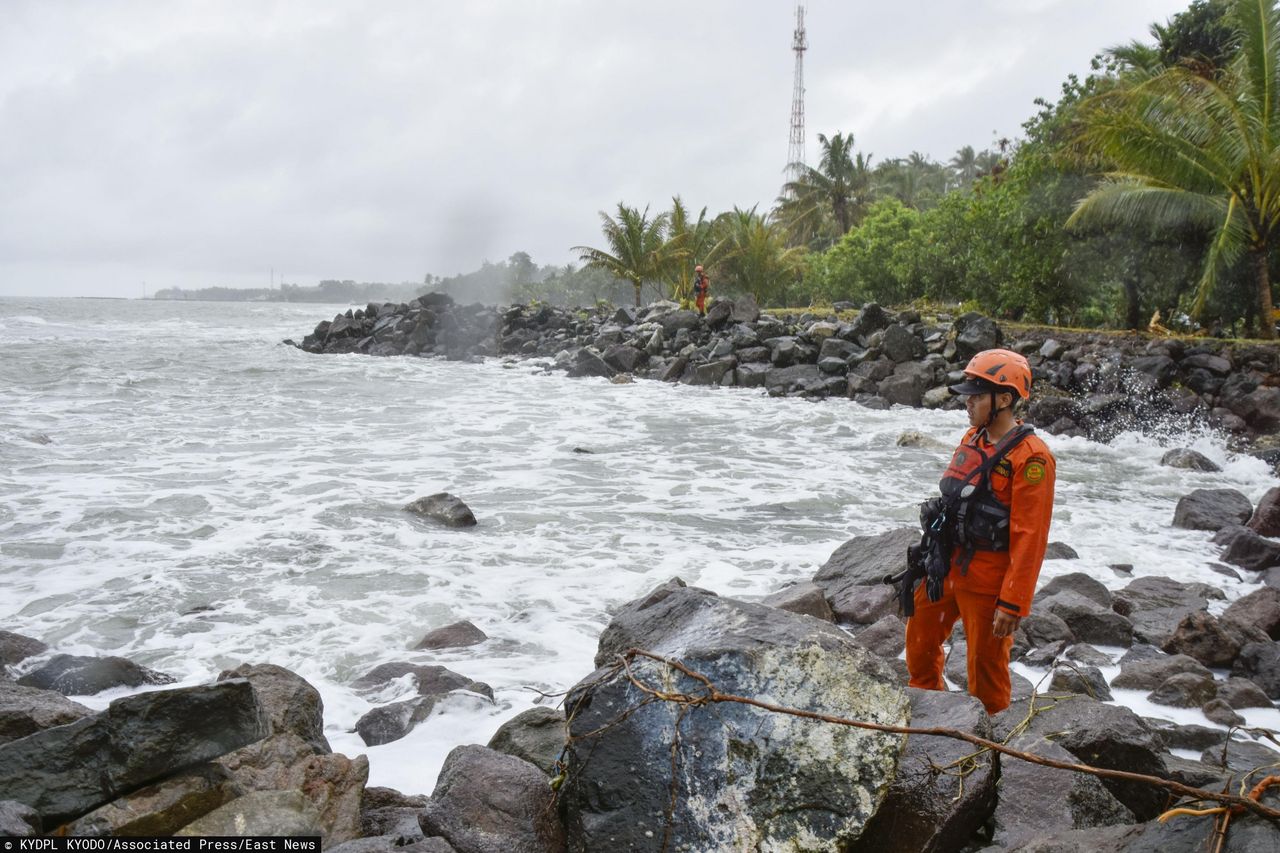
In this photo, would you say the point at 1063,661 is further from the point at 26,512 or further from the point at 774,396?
the point at 774,396

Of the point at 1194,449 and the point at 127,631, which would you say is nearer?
the point at 127,631

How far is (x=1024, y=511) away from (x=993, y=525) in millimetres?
146

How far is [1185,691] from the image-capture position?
459 cm

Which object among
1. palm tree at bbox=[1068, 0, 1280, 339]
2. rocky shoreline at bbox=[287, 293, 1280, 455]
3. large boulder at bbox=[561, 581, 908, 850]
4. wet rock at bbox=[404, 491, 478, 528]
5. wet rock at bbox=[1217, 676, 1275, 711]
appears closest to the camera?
large boulder at bbox=[561, 581, 908, 850]

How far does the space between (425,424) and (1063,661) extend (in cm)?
1176

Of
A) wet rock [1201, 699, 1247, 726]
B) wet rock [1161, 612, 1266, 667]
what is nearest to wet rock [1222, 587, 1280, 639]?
wet rock [1161, 612, 1266, 667]

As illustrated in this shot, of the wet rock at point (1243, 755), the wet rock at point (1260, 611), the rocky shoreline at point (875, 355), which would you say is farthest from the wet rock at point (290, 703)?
the rocky shoreline at point (875, 355)

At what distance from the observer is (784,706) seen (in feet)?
8.29

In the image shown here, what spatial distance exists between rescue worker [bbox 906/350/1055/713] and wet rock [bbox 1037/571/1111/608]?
2821 mm

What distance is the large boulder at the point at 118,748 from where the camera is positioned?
2.63 meters

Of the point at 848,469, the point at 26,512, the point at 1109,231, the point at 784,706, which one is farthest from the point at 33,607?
the point at 1109,231

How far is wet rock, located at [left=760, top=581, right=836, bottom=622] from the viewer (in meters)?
5.53

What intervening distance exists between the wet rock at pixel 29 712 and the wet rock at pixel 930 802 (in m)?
2.75

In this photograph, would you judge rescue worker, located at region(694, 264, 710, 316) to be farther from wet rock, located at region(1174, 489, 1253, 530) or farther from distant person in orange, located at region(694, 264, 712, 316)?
wet rock, located at region(1174, 489, 1253, 530)
